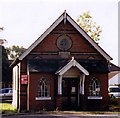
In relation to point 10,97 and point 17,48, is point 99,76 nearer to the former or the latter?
point 10,97

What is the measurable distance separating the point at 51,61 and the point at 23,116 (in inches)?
274

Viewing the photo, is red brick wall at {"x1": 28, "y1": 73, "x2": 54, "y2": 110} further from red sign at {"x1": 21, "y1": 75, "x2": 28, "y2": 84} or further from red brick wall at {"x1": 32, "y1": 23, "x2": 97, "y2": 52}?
red brick wall at {"x1": 32, "y1": 23, "x2": 97, "y2": 52}

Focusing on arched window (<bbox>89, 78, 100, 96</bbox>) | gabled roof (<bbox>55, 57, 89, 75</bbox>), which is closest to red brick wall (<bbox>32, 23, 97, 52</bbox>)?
gabled roof (<bbox>55, 57, 89, 75</bbox>)

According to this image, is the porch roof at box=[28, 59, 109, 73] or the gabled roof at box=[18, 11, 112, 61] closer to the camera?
the porch roof at box=[28, 59, 109, 73]

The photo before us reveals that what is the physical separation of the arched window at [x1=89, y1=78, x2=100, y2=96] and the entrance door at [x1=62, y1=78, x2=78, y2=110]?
1.12 metres

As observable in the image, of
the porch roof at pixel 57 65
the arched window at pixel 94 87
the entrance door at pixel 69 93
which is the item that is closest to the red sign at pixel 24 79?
the porch roof at pixel 57 65

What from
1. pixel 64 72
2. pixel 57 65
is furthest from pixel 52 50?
pixel 64 72

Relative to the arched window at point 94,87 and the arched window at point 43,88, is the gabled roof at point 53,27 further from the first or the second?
the arched window at point 43,88

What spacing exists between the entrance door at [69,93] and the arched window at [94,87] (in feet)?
3.67

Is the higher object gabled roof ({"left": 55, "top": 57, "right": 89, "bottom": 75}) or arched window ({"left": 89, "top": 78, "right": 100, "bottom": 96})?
gabled roof ({"left": 55, "top": 57, "right": 89, "bottom": 75})

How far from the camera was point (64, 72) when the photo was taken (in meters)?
30.5

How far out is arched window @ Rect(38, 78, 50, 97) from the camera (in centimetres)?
3098

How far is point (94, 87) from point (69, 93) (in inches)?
75.7

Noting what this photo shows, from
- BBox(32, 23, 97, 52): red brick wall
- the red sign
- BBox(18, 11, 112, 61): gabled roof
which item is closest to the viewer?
BBox(18, 11, 112, 61): gabled roof
